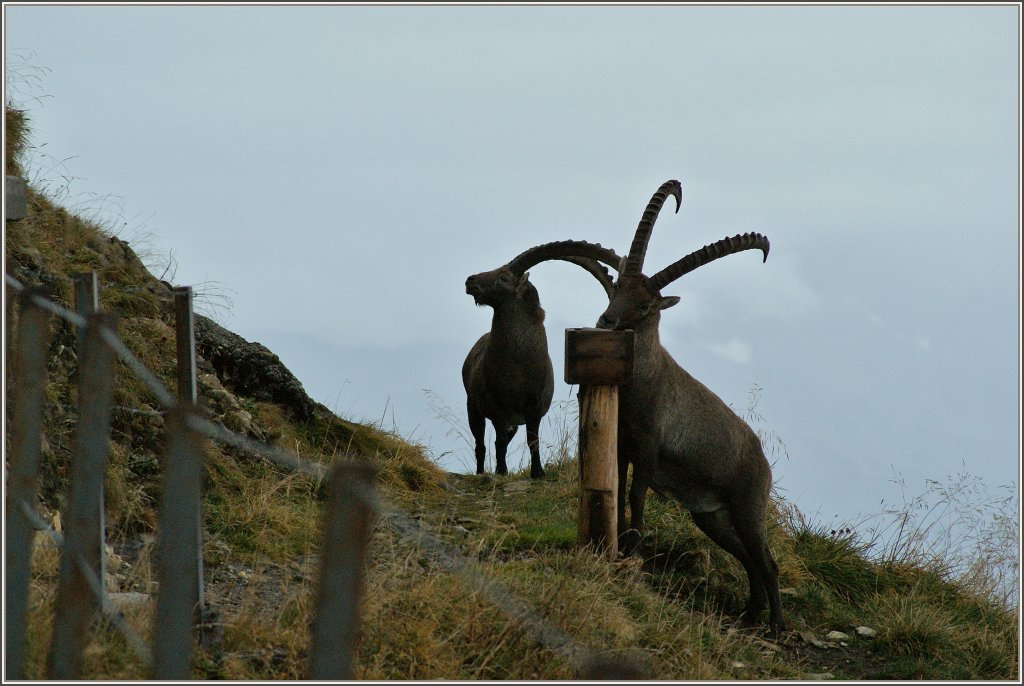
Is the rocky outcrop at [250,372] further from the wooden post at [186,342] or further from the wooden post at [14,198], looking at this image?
the wooden post at [186,342]

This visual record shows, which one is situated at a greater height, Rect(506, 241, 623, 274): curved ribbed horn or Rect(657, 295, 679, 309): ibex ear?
Rect(506, 241, 623, 274): curved ribbed horn

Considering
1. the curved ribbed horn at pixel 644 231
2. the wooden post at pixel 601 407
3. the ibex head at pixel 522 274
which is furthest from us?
the ibex head at pixel 522 274

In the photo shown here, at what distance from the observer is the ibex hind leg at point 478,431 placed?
1158cm

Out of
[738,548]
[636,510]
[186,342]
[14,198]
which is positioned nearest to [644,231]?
[636,510]

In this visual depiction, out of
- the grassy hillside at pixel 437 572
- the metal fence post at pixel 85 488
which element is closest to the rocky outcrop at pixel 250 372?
the grassy hillside at pixel 437 572

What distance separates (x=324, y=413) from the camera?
34.0ft

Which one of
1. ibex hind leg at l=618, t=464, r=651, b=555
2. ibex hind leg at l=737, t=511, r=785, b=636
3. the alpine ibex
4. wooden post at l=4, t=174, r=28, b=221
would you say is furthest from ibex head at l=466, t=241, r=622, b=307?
wooden post at l=4, t=174, r=28, b=221

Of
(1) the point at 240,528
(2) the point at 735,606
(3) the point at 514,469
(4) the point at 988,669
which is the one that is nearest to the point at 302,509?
(1) the point at 240,528

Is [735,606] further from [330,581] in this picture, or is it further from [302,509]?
[330,581]

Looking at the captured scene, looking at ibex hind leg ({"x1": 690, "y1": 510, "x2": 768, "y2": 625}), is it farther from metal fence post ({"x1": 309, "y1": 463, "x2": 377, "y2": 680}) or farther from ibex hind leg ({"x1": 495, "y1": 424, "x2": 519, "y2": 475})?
metal fence post ({"x1": 309, "y1": 463, "x2": 377, "y2": 680})

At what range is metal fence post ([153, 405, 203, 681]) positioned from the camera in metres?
2.75

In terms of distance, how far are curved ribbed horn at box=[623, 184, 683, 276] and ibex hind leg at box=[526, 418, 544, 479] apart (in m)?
3.92

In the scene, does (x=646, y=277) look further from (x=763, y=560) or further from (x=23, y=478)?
(x=23, y=478)

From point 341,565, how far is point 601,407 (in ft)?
14.9
